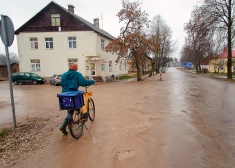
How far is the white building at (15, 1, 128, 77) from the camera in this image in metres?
23.0

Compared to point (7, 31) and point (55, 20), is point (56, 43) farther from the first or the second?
point (7, 31)

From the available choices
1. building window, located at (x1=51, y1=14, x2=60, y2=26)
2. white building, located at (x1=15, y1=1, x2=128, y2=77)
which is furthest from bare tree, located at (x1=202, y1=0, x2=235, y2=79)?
building window, located at (x1=51, y1=14, x2=60, y2=26)

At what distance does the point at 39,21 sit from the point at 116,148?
25245 mm

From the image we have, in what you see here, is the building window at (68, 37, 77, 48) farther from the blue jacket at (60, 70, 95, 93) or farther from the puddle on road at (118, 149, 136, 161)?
the puddle on road at (118, 149, 136, 161)

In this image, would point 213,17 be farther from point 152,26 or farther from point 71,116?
point 71,116

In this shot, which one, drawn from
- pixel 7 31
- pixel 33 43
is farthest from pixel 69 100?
pixel 33 43

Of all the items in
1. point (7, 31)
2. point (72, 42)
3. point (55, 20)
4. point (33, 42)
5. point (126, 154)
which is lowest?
point (126, 154)

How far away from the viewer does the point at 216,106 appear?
7.21 meters

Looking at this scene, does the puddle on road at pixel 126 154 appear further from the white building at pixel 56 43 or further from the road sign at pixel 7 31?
the white building at pixel 56 43

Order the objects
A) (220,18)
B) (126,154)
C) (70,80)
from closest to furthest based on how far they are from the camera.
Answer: (126,154), (70,80), (220,18)

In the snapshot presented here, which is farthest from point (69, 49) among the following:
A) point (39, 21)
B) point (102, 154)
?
point (102, 154)

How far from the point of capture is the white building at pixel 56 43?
2300 centimetres

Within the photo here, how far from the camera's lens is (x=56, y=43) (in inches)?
922

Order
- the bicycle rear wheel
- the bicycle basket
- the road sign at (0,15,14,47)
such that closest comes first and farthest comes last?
the bicycle basket < the bicycle rear wheel < the road sign at (0,15,14,47)
